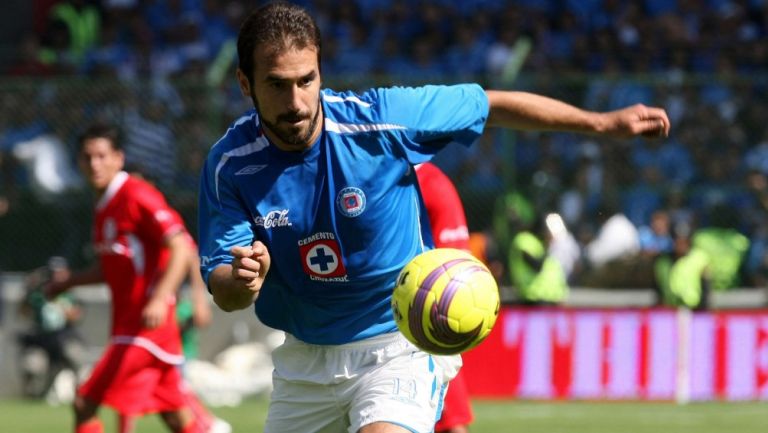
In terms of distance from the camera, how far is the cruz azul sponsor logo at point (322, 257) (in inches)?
209

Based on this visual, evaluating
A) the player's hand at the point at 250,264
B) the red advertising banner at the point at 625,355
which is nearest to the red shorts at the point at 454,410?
the player's hand at the point at 250,264

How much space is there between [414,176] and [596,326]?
9.67 m

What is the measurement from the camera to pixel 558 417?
44.0ft

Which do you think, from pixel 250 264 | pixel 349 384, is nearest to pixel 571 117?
pixel 349 384

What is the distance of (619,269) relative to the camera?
15.6 meters

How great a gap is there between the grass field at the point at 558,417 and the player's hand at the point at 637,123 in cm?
694

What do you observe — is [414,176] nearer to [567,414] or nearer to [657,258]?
[567,414]

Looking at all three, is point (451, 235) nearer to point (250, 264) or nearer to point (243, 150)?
point (243, 150)

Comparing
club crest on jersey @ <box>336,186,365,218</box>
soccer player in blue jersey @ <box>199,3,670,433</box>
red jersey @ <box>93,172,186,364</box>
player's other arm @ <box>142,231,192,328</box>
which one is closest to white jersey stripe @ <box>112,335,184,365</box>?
red jersey @ <box>93,172,186,364</box>

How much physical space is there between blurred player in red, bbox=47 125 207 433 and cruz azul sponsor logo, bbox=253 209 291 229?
367cm

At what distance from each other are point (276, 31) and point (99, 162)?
4.42 meters

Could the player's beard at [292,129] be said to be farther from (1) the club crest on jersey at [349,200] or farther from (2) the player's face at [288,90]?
(1) the club crest on jersey at [349,200]

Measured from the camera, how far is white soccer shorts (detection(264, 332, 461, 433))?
17.6 feet

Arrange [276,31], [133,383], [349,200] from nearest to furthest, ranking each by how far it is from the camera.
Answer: [276,31], [349,200], [133,383]
